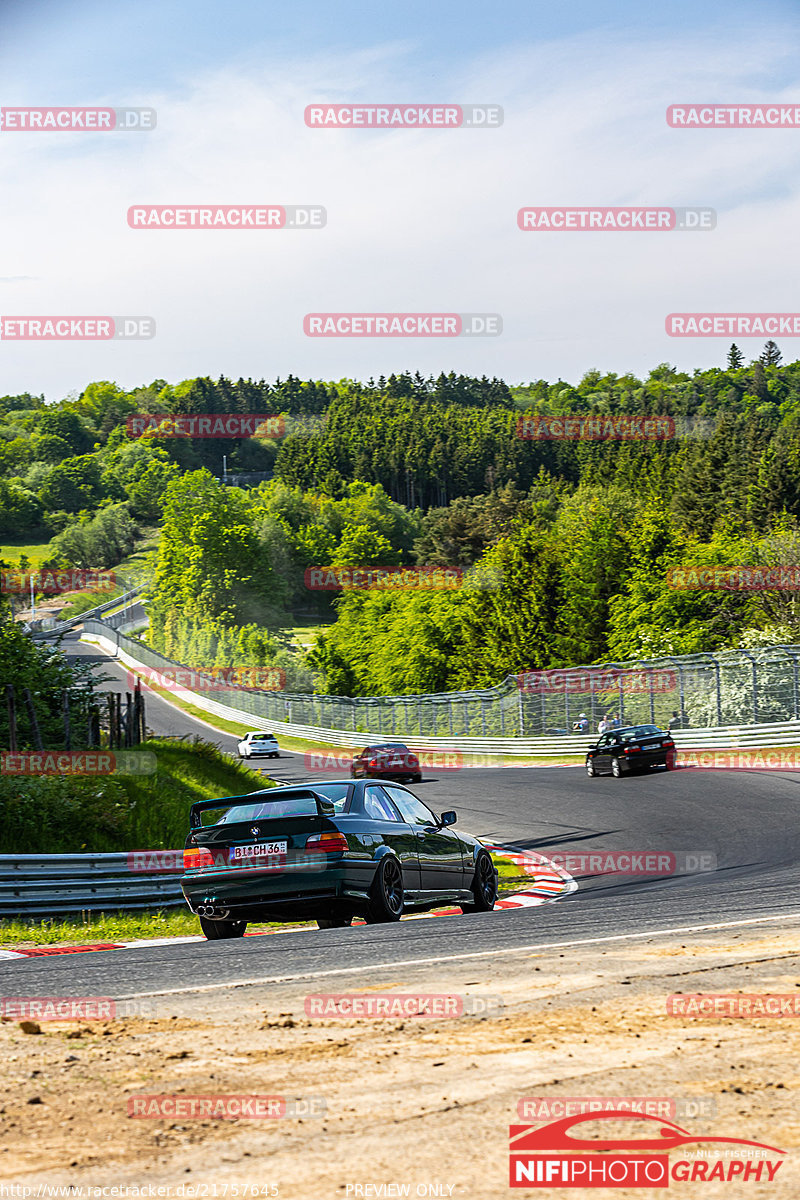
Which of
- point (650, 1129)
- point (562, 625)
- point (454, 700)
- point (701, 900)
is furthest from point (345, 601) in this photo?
point (650, 1129)

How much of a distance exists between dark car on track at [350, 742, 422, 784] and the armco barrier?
5.96m

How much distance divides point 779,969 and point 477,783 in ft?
93.6

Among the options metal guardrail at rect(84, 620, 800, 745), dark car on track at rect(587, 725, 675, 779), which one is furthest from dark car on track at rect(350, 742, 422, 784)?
dark car on track at rect(587, 725, 675, 779)

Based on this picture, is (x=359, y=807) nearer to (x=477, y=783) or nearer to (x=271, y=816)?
(x=271, y=816)

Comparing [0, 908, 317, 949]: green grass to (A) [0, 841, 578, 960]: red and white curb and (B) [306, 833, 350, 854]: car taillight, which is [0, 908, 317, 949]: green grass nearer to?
(A) [0, 841, 578, 960]: red and white curb

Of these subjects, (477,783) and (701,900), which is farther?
(477,783)

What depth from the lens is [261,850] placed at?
412 inches

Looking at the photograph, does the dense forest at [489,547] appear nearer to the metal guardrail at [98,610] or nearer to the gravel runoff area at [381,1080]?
the metal guardrail at [98,610]

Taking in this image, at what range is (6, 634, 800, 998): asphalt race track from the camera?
8.25m

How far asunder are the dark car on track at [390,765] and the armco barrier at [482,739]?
19.5ft

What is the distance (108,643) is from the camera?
11631 cm

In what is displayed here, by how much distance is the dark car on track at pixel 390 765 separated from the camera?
130ft

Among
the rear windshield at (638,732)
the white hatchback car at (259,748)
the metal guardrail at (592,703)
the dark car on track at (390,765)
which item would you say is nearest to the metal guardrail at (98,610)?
the metal guardrail at (592,703)

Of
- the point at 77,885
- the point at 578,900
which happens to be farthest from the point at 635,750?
the point at 77,885
